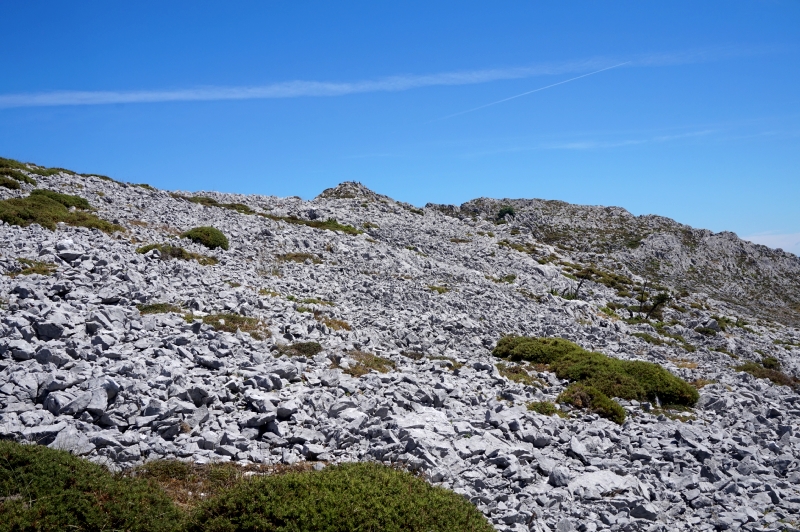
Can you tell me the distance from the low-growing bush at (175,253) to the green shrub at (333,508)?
20.4m

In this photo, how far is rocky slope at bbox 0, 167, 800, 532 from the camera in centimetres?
1016

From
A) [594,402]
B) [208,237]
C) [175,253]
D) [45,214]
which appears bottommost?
[594,402]

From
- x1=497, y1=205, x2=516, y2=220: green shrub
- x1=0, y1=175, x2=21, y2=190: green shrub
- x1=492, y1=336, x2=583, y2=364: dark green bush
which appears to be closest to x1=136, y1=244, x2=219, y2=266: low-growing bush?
x1=0, y1=175, x2=21, y2=190: green shrub

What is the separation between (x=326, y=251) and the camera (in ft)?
127

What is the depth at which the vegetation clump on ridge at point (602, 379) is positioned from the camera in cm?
1628

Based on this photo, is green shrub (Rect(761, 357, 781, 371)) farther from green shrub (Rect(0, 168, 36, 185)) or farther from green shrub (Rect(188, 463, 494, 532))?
green shrub (Rect(0, 168, 36, 185))

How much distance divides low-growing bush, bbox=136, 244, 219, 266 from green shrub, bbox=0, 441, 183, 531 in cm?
1893

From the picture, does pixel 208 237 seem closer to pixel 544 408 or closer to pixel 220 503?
pixel 544 408

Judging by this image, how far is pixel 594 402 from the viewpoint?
16.0 meters

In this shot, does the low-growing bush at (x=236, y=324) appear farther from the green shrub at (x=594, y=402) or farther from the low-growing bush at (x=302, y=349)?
the green shrub at (x=594, y=402)

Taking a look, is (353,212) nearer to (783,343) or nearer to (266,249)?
(266,249)

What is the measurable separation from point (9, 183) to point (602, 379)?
1413 inches

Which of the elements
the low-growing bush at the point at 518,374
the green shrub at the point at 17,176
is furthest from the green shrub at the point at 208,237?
the low-growing bush at the point at 518,374

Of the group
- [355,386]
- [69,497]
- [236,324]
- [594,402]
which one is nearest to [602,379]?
[594,402]
